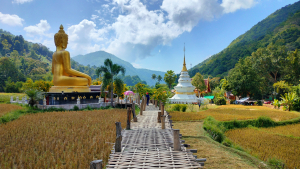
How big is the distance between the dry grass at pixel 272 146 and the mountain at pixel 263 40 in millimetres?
56579

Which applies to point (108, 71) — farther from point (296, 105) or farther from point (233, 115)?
point (296, 105)

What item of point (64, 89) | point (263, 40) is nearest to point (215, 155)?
point (64, 89)

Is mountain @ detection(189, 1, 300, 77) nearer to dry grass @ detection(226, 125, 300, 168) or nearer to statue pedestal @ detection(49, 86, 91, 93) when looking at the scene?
dry grass @ detection(226, 125, 300, 168)

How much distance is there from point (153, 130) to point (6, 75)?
195 ft

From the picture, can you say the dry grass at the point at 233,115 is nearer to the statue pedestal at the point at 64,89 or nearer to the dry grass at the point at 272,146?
the dry grass at the point at 272,146

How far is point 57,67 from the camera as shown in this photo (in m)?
22.3

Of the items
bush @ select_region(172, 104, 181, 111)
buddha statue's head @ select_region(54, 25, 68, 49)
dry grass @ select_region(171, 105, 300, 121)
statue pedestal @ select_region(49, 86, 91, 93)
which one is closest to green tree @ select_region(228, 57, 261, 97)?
dry grass @ select_region(171, 105, 300, 121)

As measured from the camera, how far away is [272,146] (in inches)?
406

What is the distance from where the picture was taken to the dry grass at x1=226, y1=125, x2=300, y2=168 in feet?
28.3

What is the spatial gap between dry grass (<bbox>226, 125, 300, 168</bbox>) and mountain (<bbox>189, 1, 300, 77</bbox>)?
186 feet

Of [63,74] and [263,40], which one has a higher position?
[263,40]

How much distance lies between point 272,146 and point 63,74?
21.3 meters

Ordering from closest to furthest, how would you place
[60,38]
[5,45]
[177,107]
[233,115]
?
[233,115] → [60,38] → [177,107] → [5,45]

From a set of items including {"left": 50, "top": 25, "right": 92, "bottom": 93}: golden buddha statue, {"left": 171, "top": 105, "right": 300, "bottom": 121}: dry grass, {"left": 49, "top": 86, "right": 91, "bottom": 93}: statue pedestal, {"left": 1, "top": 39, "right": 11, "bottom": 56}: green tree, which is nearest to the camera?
{"left": 171, "top": 105, "right": 300, "bottom": 121}: dry grass
